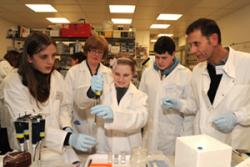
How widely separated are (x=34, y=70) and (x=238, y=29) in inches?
221

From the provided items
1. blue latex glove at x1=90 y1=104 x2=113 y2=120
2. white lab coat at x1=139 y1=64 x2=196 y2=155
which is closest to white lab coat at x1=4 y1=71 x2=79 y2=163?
blue latex glove at x1=90 y1=104 x2=113 y2=120

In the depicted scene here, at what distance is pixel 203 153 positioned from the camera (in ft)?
3.18

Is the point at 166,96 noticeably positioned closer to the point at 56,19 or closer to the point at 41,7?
the point at 41,7

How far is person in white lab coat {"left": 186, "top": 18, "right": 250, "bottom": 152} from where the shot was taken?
1.73 m

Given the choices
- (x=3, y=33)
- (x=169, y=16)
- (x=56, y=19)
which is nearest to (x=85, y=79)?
(x=169, y=16)

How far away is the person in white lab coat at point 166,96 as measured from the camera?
221 cm

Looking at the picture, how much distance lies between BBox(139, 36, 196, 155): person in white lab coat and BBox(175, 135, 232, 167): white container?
1122mm

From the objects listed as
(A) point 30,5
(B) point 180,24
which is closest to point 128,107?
(A) point 30,5

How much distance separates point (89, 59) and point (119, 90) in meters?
0.75

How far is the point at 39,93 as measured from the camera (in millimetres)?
1603

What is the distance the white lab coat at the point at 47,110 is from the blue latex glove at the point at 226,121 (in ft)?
3.13

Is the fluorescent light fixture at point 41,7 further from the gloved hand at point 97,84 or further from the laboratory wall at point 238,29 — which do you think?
the gloved hand at point 97,84

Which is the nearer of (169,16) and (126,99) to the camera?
(126,99)

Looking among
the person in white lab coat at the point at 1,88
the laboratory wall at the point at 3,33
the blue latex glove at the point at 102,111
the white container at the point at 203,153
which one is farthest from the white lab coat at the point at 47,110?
the laboratory wall at the point at 3,33
